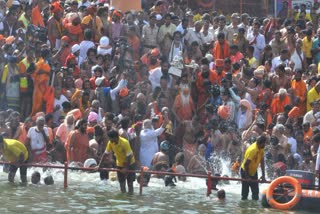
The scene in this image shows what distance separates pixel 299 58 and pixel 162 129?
14.9ft

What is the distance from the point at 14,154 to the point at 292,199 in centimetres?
611

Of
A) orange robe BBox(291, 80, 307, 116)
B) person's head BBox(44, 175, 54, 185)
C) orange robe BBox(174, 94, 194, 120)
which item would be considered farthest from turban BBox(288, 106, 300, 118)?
person's head BBox(44, 175, 54, 185)

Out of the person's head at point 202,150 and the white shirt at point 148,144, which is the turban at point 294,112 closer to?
the person's head at point 202,150

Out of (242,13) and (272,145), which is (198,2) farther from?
(272,145)

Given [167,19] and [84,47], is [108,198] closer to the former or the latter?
[84,47]

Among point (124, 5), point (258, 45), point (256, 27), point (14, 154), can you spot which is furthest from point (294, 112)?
point (124, 5)

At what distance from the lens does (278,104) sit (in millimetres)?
28125

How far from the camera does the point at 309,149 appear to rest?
88.6 feet

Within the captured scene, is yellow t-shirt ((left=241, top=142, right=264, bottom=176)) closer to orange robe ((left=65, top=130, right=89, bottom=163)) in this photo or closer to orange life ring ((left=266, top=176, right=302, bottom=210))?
orange life ring ((left=266, top=176, right=302, bottom=210))

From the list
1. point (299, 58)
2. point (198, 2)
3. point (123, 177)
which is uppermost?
point (198, 2)

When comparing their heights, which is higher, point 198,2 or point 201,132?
point 198,2

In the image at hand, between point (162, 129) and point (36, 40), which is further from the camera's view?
point (36, 40)

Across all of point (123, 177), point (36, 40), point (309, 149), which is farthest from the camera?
point (36, 40)

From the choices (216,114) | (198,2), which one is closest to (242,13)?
(198,2)
